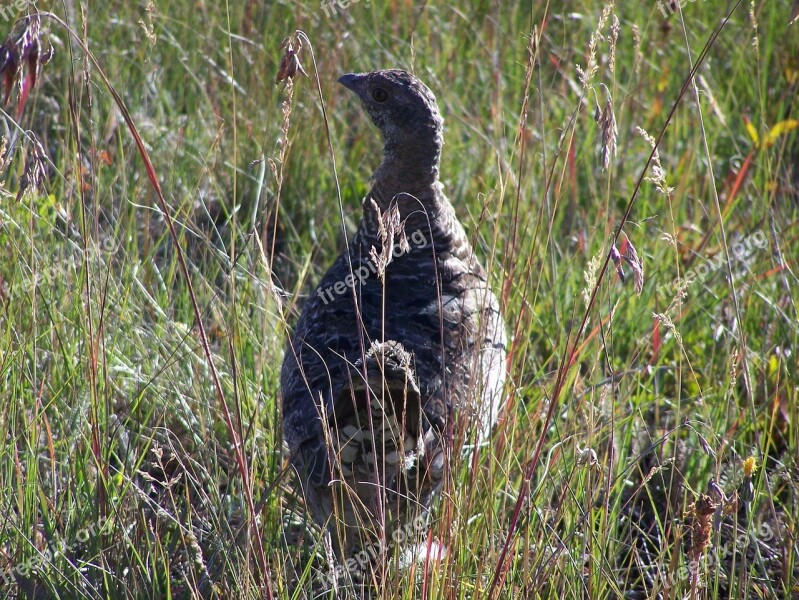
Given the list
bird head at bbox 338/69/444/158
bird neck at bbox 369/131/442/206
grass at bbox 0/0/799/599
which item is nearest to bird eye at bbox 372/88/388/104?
bird head at bbox 338/69/444/158

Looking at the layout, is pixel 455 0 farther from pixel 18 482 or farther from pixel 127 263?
pixel 18 482

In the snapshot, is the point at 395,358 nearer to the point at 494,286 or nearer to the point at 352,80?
the point at 494,286

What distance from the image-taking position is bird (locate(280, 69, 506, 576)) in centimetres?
226

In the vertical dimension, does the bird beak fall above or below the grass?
above

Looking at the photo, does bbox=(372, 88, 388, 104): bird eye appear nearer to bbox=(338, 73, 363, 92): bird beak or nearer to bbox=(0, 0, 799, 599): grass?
bbox=(338, 73, 363, 92): bird beak

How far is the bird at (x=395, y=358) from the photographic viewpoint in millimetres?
2260

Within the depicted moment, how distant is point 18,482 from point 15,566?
0.21 m

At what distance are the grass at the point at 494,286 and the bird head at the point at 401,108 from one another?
396mm

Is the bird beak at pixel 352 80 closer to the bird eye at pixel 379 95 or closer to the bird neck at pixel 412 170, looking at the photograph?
the bird eye at pixel 379 95

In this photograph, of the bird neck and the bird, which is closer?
the bird

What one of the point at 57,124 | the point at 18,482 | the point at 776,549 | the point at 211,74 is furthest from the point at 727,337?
the point at 57,124

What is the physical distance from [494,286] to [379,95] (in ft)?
2.63

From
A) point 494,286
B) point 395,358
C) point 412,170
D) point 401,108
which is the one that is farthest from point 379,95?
point 395,358

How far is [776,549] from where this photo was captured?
9.62 ft
